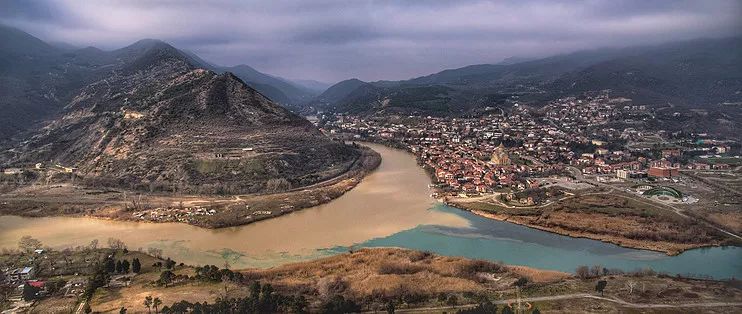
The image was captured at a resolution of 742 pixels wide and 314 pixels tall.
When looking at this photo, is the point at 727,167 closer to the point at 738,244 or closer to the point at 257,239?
the point at 738,244

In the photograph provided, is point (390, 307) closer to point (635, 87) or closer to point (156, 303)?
point (156, 303)

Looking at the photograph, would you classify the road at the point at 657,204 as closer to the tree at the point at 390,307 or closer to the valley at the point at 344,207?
the valley at the point at 344,207

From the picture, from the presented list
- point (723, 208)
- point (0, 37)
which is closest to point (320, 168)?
point (723, 208)

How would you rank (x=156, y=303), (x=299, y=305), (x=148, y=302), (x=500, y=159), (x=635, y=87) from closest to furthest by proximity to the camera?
(x=156, y=303), (x=299, y=305), (x=148, y=302), (x=500, y=159), (x=635, y=87)

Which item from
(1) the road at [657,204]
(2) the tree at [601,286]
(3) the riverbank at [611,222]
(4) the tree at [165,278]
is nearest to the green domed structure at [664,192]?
(1) the road at [657,204]

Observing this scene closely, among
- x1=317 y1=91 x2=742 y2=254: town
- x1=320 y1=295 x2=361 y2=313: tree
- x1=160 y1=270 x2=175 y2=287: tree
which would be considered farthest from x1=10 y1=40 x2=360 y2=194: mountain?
x1=320 y1=295 x2=361 y2=313: tree

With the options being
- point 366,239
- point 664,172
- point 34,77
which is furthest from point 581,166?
point 34,77
